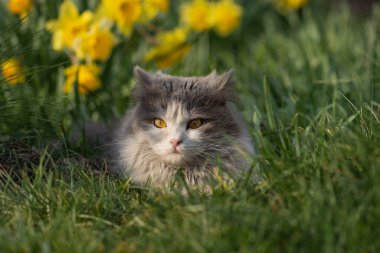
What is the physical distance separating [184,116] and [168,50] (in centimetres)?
175

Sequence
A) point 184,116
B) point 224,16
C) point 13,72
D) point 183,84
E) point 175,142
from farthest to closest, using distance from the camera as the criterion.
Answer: point 224,16 → point 13,72 → point 183,84 → point 184,116 → point 175,142

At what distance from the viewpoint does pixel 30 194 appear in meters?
3.06

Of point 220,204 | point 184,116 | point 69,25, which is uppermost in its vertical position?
point 69,25

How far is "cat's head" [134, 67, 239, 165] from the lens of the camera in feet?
11.1

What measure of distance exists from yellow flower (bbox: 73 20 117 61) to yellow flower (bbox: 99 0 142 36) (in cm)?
14

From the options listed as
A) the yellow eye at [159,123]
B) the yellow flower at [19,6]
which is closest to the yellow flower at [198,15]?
the yellow flower at [19,6]

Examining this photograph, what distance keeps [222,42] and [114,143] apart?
10.5ft

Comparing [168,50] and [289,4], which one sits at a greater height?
[289,4]

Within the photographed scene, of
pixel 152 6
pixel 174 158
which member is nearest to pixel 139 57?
pixel 152 6

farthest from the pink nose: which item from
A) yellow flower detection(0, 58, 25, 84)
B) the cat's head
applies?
yellow flower detection(0, 58, 25, 84)

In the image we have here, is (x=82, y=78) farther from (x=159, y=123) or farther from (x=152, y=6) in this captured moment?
(x=159, y=123)

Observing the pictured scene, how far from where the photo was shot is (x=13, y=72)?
4.16 m

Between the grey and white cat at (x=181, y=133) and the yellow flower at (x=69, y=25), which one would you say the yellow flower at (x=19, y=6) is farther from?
the grey and white cat at (x=181, y=133)

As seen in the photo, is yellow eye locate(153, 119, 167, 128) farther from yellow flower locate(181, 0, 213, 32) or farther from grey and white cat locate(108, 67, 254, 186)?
yellow flower locate(181, 0, 213, 32)
